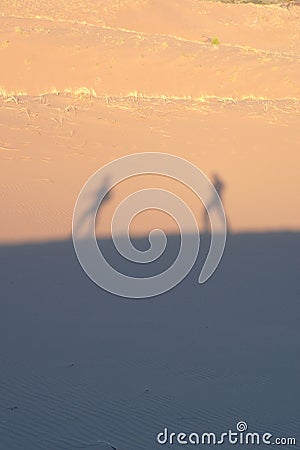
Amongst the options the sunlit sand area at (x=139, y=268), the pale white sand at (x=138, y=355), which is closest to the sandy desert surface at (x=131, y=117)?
the sunlit sand area at (x=139, y=268)

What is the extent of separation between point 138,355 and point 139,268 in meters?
2.33

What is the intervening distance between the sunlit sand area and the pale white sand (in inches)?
0.8

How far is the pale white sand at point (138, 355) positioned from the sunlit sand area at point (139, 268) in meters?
0.02

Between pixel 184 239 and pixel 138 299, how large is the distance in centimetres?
211

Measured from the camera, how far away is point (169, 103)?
1727cm

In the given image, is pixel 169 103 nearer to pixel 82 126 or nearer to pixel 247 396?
pixel 82 126

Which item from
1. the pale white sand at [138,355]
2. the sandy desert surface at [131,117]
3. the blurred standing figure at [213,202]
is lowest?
the pale white sand at [138,355]

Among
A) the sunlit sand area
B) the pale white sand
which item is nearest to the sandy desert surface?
the sunlit sand area

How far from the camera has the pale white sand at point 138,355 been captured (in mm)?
5328

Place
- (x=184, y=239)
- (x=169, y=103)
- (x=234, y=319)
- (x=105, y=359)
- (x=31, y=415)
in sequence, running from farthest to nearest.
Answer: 1. (x=169, y=103)
2. (x=184, y=239)
3. (x=234, y=319)
4. (x=105, y=359)
5. (x=31, y=415)

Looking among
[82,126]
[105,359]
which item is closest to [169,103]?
[82,126]

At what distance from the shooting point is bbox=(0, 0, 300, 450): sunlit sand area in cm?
560

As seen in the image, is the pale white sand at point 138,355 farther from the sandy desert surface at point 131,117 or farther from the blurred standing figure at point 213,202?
the sandy desert surface at point 131,117

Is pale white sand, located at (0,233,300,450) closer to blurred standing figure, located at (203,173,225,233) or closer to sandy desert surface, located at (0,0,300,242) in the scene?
blurred standing figure, located at (203,173,225,233)
